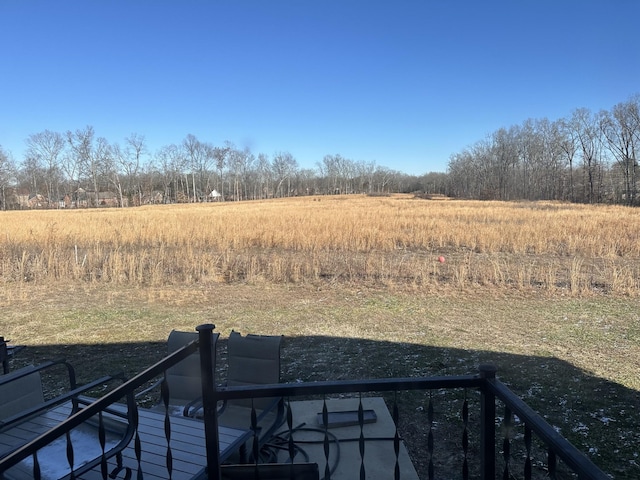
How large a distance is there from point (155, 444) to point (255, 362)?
944 mm

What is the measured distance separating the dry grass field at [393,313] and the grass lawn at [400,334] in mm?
24

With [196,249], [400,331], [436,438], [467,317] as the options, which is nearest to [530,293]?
[467,317]

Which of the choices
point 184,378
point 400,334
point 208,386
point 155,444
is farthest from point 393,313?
point 208,386

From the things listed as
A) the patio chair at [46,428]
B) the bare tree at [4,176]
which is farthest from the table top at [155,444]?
the bare tree at [4,176]

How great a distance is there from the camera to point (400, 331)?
634 cm

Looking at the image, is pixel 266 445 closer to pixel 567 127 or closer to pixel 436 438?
pixel 436 438

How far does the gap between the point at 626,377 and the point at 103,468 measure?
204 inches

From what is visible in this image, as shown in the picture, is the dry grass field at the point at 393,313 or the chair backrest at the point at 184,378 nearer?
the chair backrest at the point at 184,378

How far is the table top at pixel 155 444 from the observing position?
2359 millimetres

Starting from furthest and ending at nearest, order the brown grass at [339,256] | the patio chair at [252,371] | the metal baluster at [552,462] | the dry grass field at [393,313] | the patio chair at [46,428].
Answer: the brown grass at [339,256], the dry grass field at [393,313], the patio chair at [252,371], the patio chair at [46,428], the metal baluster at [552,462]

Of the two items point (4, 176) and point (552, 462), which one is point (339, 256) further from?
point (4, 176)

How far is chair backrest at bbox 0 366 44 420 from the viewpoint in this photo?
2.84 m

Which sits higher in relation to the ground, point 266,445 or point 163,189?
point 163,189

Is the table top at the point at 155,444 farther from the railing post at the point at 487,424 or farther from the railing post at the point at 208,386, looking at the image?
the railing post at the point at 487,424
